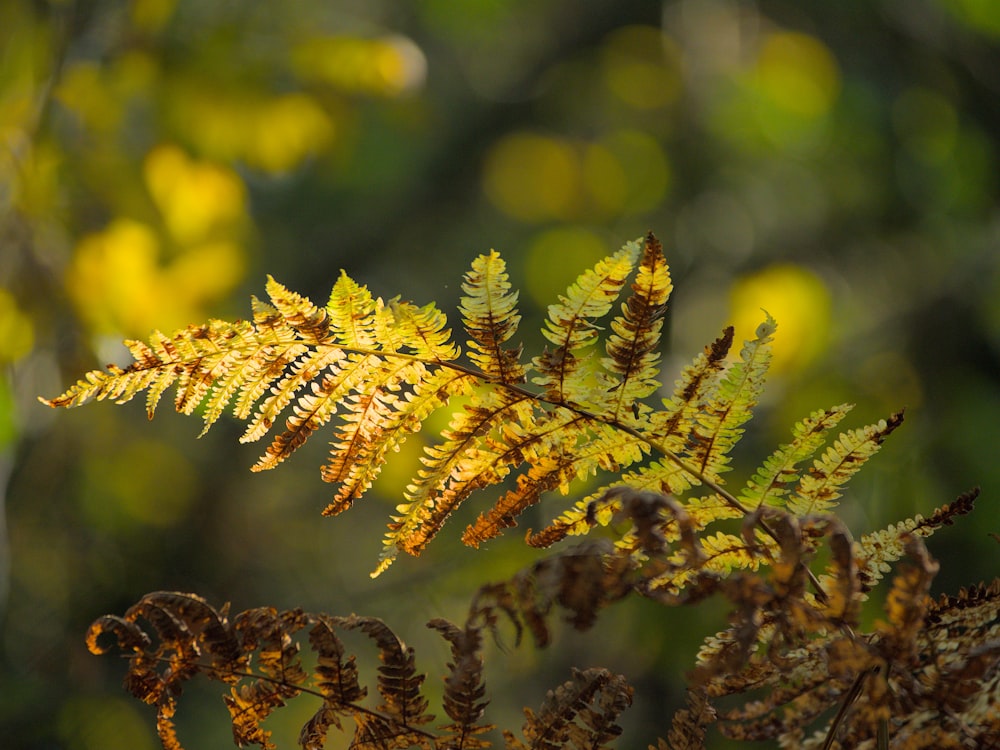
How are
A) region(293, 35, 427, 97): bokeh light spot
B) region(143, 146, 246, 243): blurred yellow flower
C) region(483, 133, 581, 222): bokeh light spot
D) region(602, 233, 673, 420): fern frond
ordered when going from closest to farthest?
region(602, 233, 673, 420): fern frond → region(143, 146, 246, 243): blurred yellow flower → region(293, 35, 427, 97): bokeh light spot → region(483, 133, 581, 222): bokeh light spot

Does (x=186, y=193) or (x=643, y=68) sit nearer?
(x=186, y=193)

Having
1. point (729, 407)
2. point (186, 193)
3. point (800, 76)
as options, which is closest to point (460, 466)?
point (729, 407)

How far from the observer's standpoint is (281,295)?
43 cm

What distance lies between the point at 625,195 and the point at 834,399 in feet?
2.99

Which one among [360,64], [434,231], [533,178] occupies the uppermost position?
[360,64]

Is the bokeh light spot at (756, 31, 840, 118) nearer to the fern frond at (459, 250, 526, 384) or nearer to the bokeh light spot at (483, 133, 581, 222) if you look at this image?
the bokeh light spot at (483, 133, 581, 222)

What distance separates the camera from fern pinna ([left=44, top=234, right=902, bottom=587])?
428 millimetres

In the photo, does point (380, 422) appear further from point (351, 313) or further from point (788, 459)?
point (788, 459)

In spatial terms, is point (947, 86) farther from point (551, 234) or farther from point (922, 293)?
point (551, 234)

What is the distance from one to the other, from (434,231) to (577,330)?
2325 mm

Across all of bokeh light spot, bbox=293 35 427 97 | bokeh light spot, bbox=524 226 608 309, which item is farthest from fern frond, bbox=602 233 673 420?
bokeh light spot, bbox=293 35 427 97

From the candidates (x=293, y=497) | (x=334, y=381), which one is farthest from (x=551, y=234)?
(x=334, y=381)

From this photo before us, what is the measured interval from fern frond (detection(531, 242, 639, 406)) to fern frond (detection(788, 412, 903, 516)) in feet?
0.44

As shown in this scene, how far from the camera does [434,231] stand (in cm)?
270
